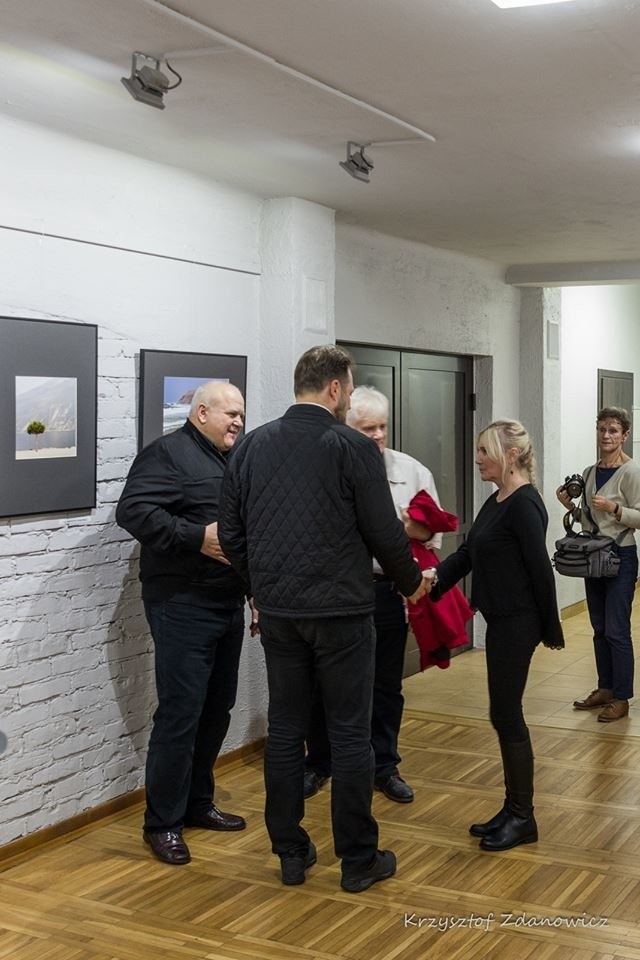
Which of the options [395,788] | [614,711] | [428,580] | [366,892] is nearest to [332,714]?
[366,892]

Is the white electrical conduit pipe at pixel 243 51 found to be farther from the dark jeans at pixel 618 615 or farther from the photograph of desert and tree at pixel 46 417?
the dark jeans at pixel 618 615

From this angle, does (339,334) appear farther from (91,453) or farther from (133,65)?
(133,65)

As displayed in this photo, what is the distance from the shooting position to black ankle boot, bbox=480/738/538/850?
4.07m

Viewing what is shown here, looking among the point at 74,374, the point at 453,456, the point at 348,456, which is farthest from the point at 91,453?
the point at 453,456

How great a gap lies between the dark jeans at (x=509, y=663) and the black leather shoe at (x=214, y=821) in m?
1.08

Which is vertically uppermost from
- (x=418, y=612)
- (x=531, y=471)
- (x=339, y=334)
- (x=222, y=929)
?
(x=339, y=334)

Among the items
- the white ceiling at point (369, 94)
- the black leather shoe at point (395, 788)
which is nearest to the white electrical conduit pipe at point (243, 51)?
the white ceiling at point (369, 94)

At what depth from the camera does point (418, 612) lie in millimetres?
4617

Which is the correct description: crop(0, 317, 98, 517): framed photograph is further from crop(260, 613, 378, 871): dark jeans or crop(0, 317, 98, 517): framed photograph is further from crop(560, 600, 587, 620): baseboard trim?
crop(560, 600, 587, 620): baseboard trim

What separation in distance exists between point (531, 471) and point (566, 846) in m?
1.34

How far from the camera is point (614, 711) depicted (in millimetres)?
6020

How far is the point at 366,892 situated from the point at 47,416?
6.38 ft

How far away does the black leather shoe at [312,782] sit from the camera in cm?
479

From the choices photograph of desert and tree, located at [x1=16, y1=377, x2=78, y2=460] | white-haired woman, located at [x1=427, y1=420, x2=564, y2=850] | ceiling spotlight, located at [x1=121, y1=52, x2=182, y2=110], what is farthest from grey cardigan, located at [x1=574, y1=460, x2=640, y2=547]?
ceiling spotlight, located at [x1=121, y1=52, x2=182, y2=110]
